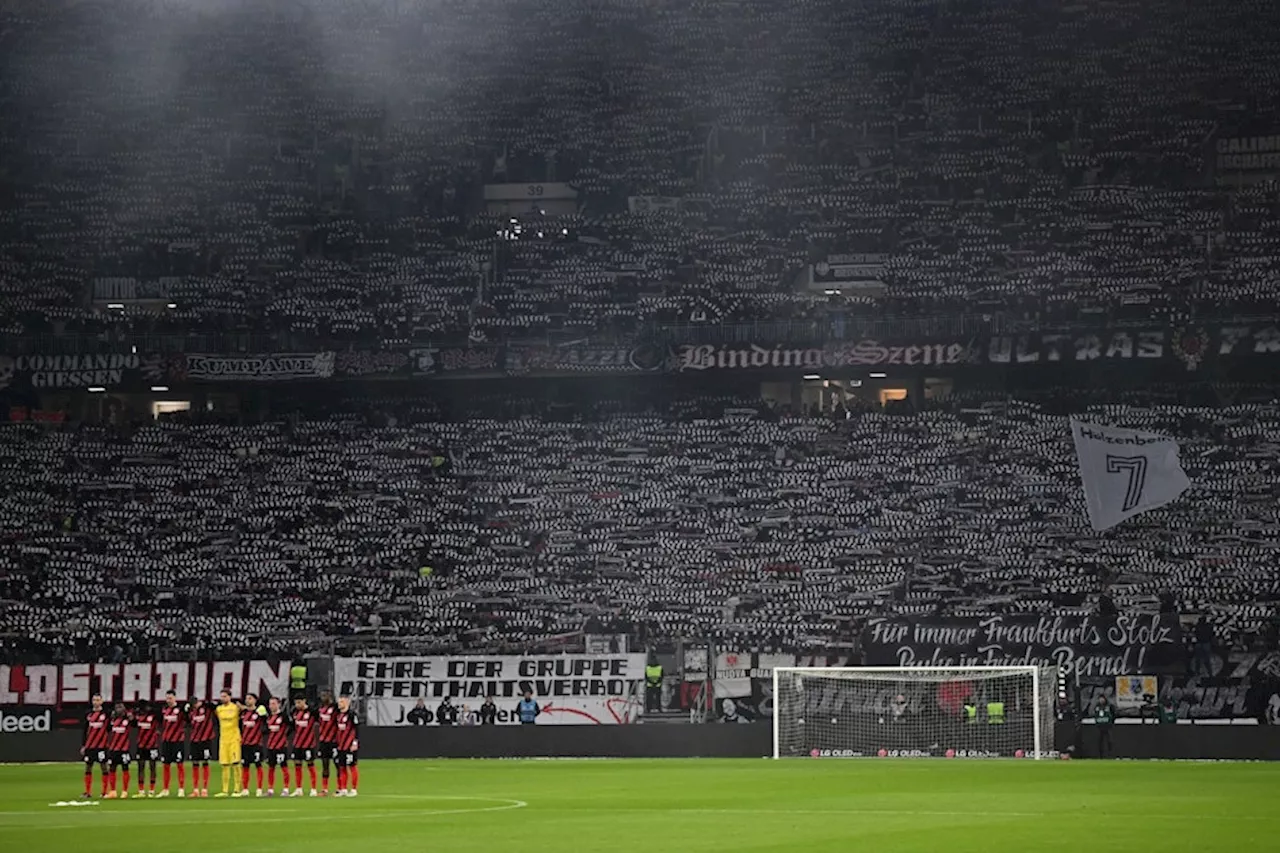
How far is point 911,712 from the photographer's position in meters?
43.7

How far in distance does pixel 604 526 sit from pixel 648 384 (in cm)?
714

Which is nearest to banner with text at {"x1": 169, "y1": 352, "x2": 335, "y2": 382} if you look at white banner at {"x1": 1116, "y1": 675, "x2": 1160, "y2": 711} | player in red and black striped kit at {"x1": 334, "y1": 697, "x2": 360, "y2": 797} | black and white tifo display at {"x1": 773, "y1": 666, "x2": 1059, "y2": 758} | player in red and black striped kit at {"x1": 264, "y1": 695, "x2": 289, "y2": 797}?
black and white tifo display at {"x1": 773, "y1": 666, "x2": 1059, "y2": 758}

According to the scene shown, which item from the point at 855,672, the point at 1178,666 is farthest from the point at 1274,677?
the point at 855,672

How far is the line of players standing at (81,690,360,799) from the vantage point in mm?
30609

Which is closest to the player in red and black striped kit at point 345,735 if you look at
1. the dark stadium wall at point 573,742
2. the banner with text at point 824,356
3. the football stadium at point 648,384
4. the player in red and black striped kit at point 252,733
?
the player in red and black striped kit at point 252,733

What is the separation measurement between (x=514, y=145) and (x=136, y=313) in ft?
47.8

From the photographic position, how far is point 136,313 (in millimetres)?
65000

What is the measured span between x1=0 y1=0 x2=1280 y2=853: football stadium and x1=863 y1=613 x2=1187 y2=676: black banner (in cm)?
11

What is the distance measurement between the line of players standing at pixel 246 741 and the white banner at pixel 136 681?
14097 millimetres

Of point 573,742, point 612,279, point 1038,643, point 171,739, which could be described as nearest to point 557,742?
point 573,742

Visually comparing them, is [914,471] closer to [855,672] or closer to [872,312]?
[872,312]

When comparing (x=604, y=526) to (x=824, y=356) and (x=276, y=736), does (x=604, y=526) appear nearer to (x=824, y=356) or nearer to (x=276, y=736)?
(x=824, y=356)

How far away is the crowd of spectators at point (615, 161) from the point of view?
206 ft

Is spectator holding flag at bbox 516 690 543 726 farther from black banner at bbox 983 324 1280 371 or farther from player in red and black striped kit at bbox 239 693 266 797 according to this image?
black banner at bbox 983 324 1280 371
